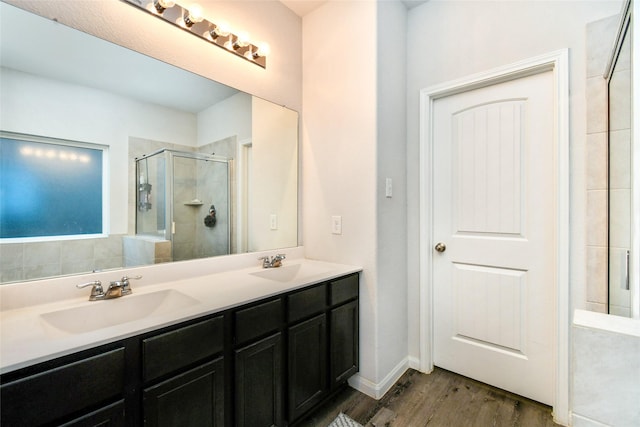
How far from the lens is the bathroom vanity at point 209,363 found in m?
0.78

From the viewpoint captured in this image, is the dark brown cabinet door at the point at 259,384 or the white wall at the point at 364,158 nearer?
the dark brown cabinet door at the point at 259,384

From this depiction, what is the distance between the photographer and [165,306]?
1.30 meters

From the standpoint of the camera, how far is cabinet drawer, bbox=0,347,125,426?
2.33ft

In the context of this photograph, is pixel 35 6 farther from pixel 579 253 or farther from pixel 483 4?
pixel 579 253

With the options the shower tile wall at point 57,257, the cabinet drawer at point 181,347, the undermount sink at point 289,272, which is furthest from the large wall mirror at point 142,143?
the cabinet drawer at point 181,347

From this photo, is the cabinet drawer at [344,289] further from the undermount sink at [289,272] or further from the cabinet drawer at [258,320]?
the cabinet drawer at [258,320]

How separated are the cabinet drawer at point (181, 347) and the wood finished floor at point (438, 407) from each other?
88 cm

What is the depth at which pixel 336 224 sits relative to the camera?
2012 mm

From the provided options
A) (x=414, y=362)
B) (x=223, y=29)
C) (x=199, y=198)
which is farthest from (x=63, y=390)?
(x=414, y=362)

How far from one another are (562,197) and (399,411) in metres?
1.53

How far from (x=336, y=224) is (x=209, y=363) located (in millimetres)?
1180

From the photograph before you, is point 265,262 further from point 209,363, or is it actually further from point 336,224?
point 209,363

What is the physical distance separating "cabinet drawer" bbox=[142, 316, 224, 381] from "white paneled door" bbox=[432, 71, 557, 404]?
162cm

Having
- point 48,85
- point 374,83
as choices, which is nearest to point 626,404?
point 374,83
